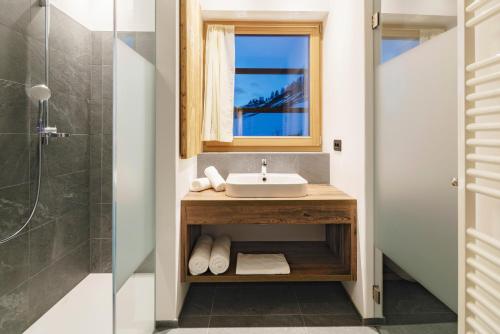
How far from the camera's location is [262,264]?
2174 millimetres

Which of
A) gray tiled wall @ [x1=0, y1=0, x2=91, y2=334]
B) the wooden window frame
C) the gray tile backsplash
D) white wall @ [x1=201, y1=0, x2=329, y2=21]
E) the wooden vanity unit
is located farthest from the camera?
the wooden window frame

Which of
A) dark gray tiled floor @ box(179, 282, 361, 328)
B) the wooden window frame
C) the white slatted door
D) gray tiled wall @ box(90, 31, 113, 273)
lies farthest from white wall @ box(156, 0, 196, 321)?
the white slatted door

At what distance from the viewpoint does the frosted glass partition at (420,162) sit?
1.26 meters

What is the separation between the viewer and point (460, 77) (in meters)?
1.07

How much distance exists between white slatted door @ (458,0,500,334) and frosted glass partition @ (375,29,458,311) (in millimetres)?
163

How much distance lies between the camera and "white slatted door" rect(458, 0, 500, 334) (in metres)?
0.96

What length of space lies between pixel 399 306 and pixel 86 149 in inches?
90.0

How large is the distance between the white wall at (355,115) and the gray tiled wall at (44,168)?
185 centimetres

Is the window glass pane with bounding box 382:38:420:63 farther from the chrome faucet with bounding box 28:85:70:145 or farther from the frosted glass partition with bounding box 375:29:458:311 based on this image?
the chrome faucet with bounding box 28:85:70:145

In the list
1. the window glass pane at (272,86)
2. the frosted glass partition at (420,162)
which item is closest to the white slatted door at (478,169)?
the frosted glass partition at (420,162)

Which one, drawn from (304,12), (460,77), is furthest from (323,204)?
(304,12)

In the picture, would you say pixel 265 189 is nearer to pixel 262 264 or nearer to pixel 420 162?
pixel 262 264

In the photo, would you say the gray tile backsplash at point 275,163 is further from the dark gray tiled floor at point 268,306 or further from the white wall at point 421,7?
the white wall at point 421,7

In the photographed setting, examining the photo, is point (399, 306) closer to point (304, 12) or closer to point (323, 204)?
point (323, 204)
